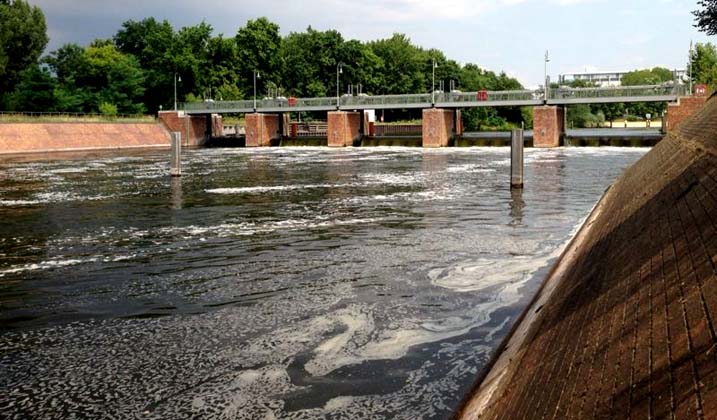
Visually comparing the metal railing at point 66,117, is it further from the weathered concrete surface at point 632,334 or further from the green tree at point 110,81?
the weathered concrete surface at point 632,334

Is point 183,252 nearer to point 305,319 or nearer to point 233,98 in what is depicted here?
point 305,319

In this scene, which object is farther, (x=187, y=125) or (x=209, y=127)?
(x=209, y=127)

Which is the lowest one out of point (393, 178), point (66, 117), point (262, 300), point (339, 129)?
point (262, 300)

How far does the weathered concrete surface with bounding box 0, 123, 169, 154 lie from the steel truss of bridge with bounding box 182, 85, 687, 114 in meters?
7.63

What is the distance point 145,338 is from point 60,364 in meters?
1.44

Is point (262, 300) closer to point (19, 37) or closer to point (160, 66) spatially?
point (19, 37)

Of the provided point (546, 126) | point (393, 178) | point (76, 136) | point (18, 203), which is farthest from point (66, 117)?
point (18, 203)

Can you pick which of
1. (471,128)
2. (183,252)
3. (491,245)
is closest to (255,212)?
(183,252)

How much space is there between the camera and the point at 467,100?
88.2 metres

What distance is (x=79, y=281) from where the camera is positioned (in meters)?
14.7

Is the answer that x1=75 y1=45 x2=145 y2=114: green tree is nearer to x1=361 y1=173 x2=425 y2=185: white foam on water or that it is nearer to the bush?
the bush

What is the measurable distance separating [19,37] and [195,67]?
2622 centimetres

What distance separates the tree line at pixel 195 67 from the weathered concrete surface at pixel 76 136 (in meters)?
10.2

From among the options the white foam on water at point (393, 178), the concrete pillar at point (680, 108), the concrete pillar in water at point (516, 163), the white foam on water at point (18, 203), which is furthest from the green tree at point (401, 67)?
the white foam on water at point (18, 203)
